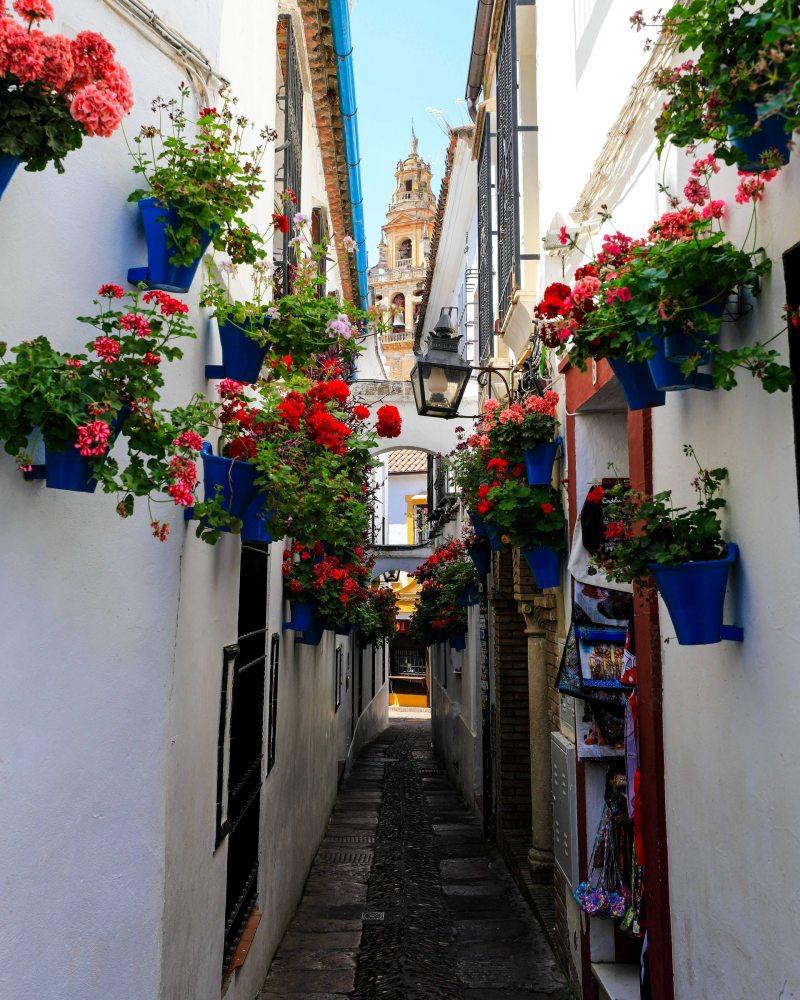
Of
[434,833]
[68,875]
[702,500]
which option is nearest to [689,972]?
[702,500]

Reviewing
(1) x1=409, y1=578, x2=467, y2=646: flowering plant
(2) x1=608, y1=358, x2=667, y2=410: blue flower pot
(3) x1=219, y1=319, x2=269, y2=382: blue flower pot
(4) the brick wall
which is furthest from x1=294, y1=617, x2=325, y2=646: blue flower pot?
(2) x1=608, y1=358, x2=667, y2=410: blue flower pot

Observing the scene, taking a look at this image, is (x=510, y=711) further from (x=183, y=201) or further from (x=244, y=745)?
(x=183, y=201)

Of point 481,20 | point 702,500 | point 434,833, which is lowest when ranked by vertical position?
point 434,833

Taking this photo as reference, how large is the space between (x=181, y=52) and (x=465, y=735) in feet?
36.7

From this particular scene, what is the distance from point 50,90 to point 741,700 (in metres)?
2.69

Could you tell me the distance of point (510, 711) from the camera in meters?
9.33

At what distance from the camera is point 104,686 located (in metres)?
3.05

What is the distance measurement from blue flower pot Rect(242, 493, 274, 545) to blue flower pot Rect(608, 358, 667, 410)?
1584mm

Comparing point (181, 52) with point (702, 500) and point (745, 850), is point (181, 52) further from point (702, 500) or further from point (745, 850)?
point (745, 850)

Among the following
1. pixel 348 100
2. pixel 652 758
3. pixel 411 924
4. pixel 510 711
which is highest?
pixel 348 100

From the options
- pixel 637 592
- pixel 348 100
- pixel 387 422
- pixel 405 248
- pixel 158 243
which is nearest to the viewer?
pixel 158 243

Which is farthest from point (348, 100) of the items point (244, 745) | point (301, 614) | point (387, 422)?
point (244, 745)

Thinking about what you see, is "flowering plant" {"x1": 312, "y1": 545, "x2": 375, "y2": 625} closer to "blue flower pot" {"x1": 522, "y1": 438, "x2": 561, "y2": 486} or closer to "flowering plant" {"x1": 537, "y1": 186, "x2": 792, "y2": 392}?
"blue flower pot" {"x1": 522, "y1": 438, "x2": 561, "y2": 486}

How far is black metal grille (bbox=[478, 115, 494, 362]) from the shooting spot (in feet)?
31.2
